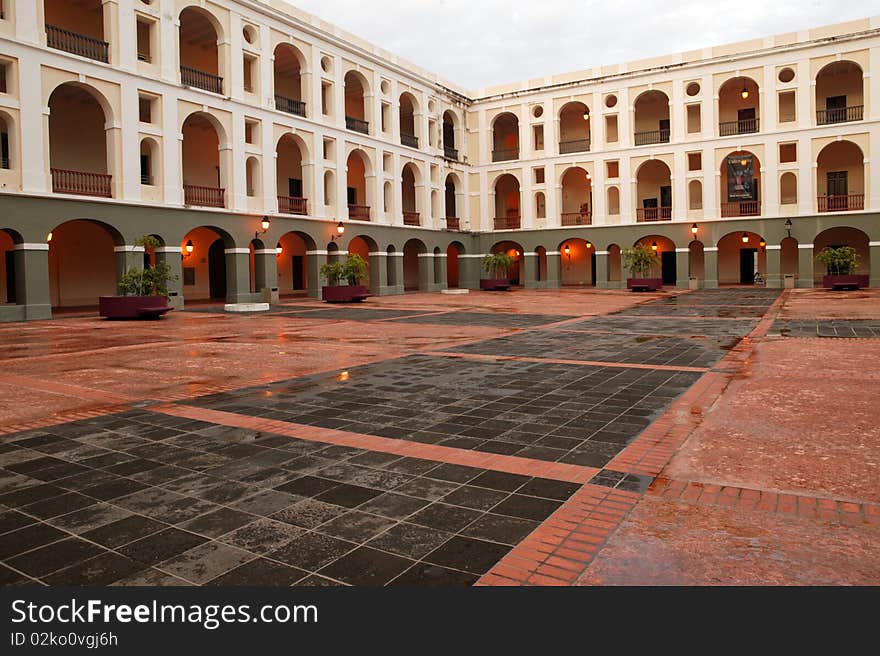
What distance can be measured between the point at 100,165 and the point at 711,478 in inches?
1111

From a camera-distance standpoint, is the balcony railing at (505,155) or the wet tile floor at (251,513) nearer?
the wet tile floor at (251,513)

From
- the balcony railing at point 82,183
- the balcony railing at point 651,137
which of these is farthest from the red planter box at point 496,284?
the balcony railing at point 82,183

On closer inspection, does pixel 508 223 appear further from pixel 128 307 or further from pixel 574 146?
pixel 128 307

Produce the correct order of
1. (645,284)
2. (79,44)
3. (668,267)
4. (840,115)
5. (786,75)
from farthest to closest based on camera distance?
(668,267), (786,75), (840,115), (645,284), (79,44)

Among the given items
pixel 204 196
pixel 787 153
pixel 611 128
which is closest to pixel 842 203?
pixel 787 153

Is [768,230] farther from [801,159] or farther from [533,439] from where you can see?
[533,439]

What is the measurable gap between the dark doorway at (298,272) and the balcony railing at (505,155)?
14.8m

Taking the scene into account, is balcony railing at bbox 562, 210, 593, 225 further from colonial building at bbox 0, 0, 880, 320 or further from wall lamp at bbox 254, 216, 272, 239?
wall lamp at bbox 254, 216, 272, 239

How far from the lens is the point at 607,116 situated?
40.3 meters

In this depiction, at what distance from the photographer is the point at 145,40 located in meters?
26.6

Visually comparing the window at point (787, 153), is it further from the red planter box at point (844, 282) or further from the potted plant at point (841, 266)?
the red planter box at point (844, 282)

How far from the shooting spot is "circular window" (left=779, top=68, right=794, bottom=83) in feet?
116

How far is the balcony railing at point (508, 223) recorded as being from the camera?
43334mm

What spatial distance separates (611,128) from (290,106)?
19.8 meters
